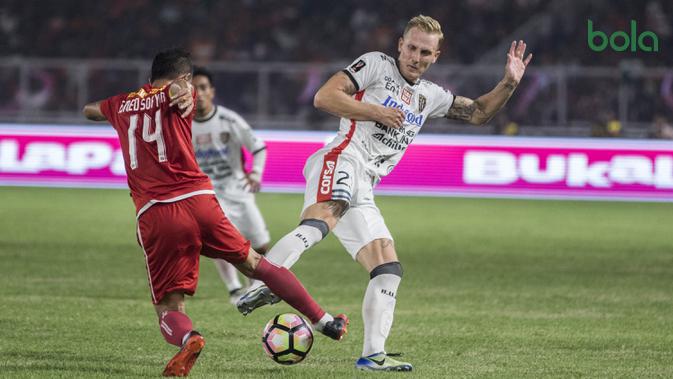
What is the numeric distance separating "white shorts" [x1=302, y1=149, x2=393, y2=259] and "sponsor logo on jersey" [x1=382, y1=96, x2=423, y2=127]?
39 centimetres

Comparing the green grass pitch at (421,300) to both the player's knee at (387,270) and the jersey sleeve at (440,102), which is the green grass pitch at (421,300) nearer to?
the player's knee at (387,270)

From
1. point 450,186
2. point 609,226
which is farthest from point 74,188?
point 609,226

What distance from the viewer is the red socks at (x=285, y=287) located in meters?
6.63

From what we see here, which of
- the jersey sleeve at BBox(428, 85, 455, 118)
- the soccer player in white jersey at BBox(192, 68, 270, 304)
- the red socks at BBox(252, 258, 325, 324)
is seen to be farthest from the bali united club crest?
the soccer player in white jersey at BBox(192, 68, 270, 304)

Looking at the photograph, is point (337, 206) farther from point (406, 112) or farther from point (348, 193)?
point (406, 112)

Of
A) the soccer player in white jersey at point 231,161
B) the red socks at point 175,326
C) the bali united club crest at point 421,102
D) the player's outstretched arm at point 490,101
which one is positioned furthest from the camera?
the soccer player in white jersey at point 231,161

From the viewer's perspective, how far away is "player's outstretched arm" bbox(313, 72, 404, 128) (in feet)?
22.5

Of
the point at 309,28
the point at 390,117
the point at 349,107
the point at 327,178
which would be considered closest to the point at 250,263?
the point at 327,178

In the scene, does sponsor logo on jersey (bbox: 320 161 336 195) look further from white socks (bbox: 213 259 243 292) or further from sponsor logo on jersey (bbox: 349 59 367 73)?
white socks (bbox: 213 259 243 292)

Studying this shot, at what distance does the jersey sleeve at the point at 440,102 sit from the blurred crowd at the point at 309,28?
18.6 m

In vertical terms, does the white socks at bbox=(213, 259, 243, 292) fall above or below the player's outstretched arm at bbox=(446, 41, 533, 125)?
below

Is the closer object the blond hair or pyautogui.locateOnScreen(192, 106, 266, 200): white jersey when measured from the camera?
the blond hair

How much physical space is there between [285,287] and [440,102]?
171cm

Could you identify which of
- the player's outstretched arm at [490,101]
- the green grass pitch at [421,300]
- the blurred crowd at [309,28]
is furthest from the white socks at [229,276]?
the blurred crowd at [309,28]
